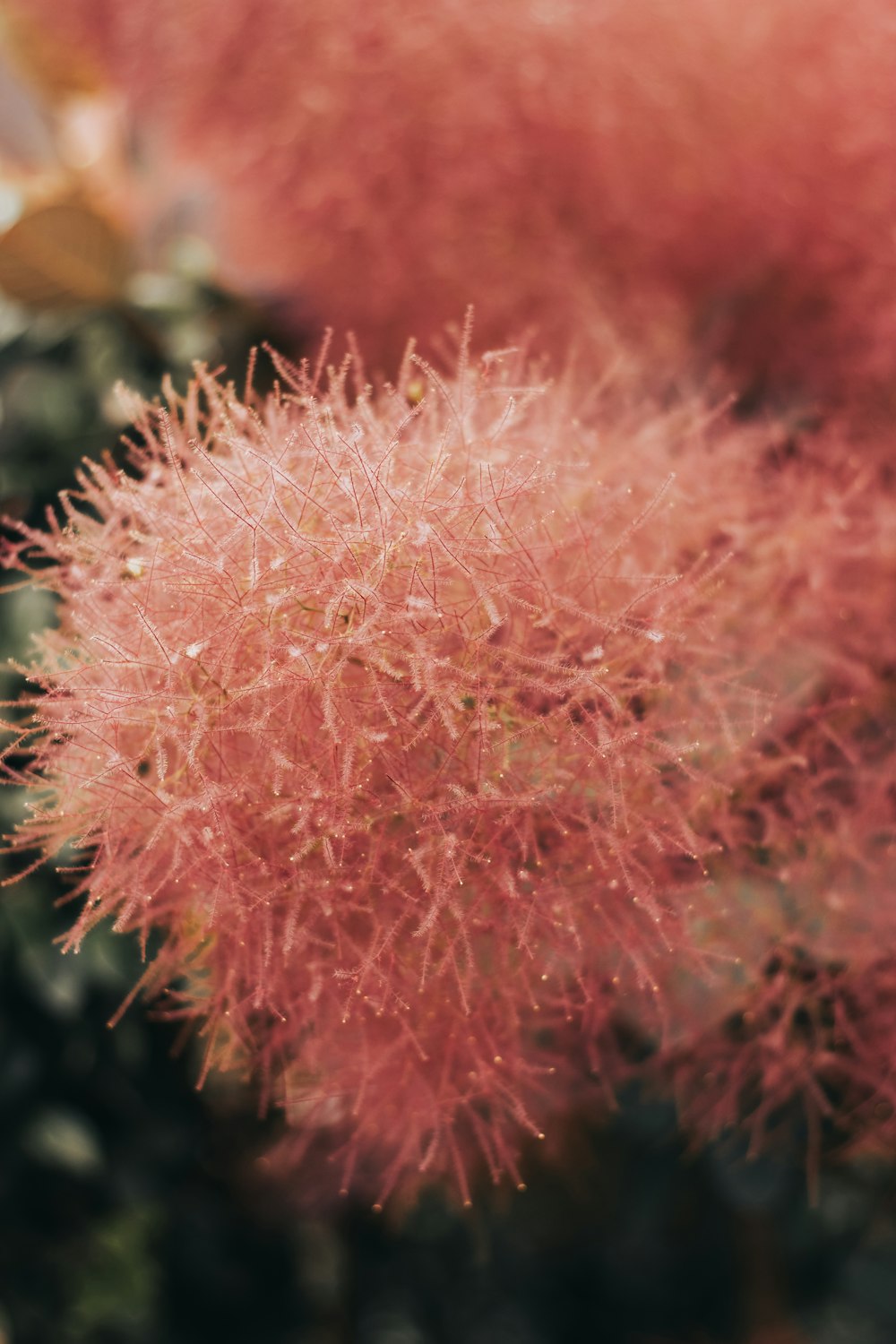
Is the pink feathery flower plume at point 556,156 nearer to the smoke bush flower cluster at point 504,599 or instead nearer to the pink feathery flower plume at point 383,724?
the smoke bush flower cluster at point 504,599

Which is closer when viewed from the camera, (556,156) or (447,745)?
(447,745)

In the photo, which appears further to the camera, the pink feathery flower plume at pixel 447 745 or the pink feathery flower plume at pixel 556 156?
the pink feathery flower plume at pixel 556 156

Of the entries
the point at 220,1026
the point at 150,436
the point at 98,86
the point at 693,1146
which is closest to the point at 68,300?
the point at 98,86

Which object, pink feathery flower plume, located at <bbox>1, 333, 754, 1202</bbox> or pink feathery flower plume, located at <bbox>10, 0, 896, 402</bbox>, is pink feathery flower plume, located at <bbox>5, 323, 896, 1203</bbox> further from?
pink feathery flower plume, located at <bbox>10, 0, 896, 402</bbox>

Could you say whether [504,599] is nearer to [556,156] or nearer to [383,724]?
[383,724]

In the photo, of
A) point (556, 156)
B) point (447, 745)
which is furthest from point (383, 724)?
point (556, 156)

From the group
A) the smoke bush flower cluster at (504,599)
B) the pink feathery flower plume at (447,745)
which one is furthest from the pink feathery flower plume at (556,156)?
the pink feathery flower plume at (447,745)

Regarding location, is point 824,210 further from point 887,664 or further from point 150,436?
point 150,436
